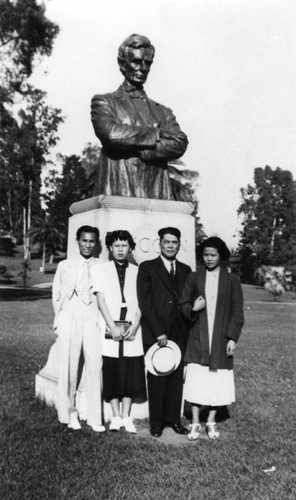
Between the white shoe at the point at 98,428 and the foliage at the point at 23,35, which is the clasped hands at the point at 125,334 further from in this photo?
the foliage at the point at 23,35

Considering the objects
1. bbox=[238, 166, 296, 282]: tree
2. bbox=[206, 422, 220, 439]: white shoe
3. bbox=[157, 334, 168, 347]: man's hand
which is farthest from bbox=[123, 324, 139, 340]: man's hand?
bbox=[238, 166, 296, 282]: tree

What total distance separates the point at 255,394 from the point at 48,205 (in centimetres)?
4769

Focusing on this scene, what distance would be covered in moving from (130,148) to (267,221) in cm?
4507

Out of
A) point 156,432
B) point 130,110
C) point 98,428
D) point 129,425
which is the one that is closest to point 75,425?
point 98,428

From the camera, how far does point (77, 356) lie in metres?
5.09

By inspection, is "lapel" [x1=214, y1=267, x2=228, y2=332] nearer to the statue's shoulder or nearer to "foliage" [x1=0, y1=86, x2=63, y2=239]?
the statue's shoulder

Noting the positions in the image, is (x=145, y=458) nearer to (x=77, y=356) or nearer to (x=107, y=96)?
(x=77, y=356)

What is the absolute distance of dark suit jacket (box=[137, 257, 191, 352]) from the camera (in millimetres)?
4867

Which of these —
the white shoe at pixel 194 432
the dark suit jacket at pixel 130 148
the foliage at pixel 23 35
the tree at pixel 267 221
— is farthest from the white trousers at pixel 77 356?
→ the tree at pixel 267 221

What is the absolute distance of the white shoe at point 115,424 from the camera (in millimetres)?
4875

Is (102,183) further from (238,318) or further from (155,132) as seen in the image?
(238,318)

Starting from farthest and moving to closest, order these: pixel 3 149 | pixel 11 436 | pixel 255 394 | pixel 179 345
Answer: pixel 3 149
pixel 255 394
pixel 179 345
pixel 11 436

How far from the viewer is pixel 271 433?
5.12 meters

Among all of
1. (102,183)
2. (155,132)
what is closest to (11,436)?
(102,183)
